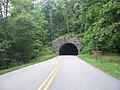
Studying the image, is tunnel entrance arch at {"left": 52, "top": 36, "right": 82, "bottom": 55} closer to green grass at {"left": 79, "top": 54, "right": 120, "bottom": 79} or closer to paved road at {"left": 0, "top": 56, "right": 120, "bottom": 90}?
green grass at {"left": 79, "top": 54, "right": 120, "bottom": 79}

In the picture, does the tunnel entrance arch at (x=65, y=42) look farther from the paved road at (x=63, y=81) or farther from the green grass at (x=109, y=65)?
the paved road at (x=63, y=81)

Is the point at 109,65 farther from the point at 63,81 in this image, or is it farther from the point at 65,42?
the point at 65,42

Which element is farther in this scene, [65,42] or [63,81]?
[65,42]

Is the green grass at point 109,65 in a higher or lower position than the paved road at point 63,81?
higher

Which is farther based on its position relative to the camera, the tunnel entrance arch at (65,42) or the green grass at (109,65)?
the tunnel entrance arch at (65,42)

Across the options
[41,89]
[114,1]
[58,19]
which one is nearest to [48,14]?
[58,19]

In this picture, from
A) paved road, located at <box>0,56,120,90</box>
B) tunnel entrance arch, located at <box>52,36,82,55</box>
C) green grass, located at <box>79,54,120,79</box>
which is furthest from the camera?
tunnel entrance arch, located at <box>52,36,82,55</box>

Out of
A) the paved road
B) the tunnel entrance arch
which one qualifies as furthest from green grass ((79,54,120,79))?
the tunnel entrance arch

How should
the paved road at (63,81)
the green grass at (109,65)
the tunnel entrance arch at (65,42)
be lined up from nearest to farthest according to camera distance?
1. the paved road at (63,81)
2. the green grass at (109,65)
3. the tunnel entrance arch at (65,42)

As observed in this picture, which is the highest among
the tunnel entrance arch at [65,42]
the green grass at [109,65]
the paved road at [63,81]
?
the tunnel entrance arch at [65,42]

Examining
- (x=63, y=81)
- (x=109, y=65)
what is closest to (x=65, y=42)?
(x=109, y=65)

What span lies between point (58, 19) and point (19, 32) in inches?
1357

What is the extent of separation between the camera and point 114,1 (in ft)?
67.6

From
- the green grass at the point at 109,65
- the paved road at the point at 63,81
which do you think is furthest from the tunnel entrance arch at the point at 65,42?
the paved road at the point at 63,81
